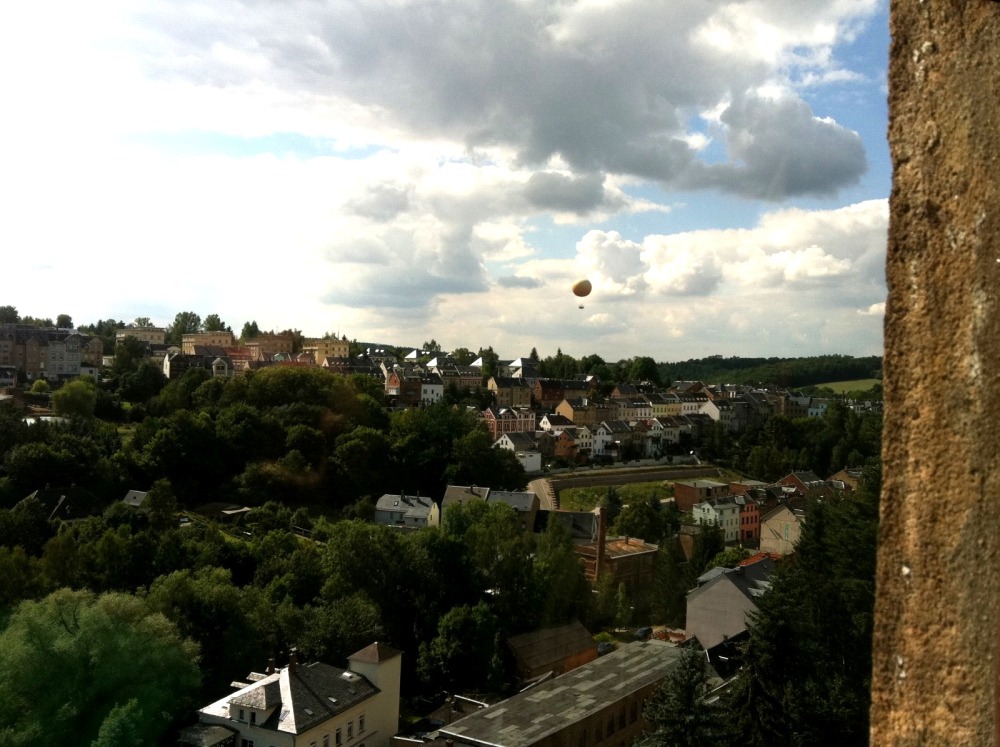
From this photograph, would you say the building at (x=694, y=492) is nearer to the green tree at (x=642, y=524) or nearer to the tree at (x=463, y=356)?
the green tree at (x=642, y=524)

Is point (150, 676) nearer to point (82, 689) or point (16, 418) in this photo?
point (82, 689)

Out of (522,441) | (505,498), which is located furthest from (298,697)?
(522,441)

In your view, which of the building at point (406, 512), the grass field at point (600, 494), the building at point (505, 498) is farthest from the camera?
the grass field at point (600, 494)

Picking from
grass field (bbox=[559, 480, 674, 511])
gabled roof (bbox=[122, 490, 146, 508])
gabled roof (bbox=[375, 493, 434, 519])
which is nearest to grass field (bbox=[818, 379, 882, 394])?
grass field (bbox=[559, 480, 674, 511])

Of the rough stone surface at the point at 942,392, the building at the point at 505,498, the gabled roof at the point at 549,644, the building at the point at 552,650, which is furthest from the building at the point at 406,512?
the rough stone surface at the point at 942,392

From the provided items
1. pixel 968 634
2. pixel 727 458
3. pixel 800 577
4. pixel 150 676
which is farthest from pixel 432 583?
pixel 727 458
